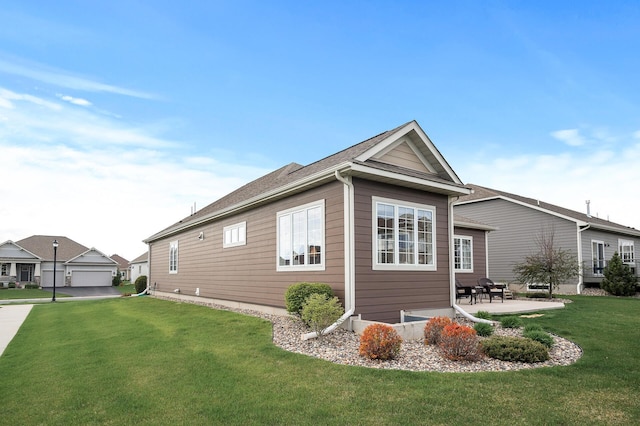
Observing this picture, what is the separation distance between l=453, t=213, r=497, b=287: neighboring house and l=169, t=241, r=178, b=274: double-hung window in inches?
510

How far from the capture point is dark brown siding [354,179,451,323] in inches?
350

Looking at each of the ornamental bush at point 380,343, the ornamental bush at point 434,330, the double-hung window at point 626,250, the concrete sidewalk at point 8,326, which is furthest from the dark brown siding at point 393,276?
the double-hung window at point 626,250

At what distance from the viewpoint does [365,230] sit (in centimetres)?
901

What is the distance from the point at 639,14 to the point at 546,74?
3.03 metres

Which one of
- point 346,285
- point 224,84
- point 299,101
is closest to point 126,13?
point 224,84

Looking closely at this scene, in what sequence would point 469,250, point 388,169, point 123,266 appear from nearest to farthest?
point 388,169 → point 469,250 → point 123,266

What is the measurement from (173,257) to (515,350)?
58.1 feet

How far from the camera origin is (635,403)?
4770 mm

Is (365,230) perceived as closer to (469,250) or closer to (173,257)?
(469,250)

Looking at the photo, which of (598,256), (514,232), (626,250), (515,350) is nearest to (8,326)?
(515,350)

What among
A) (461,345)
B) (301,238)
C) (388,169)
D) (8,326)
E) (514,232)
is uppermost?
(388,169)

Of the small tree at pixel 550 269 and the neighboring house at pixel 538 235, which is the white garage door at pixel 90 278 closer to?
the neighboring house at pixel 538 235

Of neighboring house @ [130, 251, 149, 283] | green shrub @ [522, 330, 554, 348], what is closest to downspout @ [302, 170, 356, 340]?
green shrub @ [522, 330, 554, 348]

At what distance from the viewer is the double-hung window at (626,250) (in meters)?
25.3
